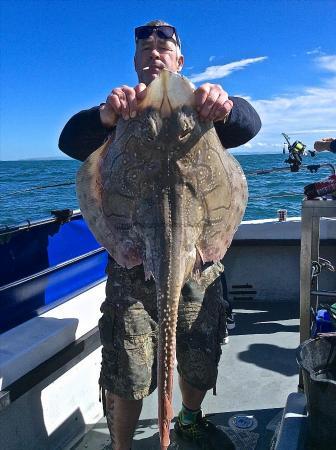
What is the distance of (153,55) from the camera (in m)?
2.20

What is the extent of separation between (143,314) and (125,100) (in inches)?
44.9

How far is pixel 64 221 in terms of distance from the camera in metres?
3.54

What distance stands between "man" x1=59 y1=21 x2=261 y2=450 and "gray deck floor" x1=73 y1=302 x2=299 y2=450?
565 mm

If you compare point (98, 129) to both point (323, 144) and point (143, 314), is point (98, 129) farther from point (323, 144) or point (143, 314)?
point (323, 144)

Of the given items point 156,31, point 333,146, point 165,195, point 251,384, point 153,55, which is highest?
point 156,31

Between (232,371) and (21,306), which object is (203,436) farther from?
(21,306)

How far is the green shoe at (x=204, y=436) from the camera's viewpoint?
2.69 metres

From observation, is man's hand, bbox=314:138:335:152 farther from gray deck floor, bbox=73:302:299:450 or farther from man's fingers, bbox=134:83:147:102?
man's fingers, bbox=134:83:147:102

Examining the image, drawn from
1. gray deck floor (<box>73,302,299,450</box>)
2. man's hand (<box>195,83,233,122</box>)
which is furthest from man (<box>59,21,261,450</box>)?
gray deck floor (<box>73,302,299,450</box>)

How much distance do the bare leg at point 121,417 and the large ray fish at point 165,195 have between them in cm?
67

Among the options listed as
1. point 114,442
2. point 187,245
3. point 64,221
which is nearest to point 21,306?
point 64,221

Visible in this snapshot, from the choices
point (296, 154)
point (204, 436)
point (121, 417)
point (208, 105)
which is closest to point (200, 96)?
point (208, 105)

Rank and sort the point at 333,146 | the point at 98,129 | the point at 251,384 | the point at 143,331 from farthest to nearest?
the point at 333,146, the point at 251,384, the point at 143,331, the point at 98,129

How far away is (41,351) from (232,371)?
1.87 meters
